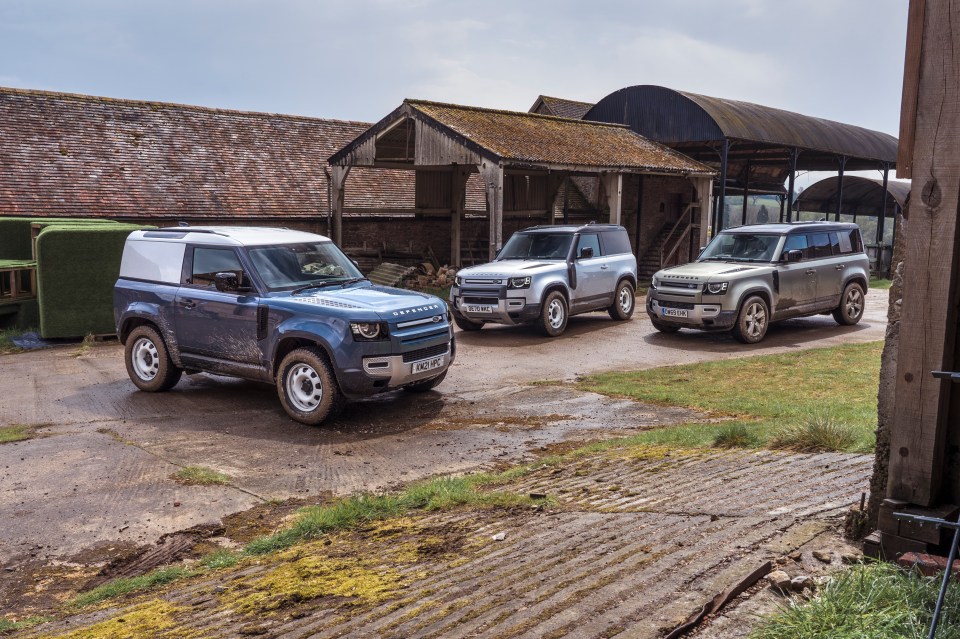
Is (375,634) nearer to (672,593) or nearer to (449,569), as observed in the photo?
(449,569)

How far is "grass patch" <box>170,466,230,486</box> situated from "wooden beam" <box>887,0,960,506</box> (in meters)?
5.38

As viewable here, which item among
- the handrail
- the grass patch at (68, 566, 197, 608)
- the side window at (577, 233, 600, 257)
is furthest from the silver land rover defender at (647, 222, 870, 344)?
the handrail

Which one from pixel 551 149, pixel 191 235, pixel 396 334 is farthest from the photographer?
pixel 551 149

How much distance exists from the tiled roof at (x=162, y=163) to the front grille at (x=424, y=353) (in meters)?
16.0

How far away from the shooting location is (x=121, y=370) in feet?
41.0

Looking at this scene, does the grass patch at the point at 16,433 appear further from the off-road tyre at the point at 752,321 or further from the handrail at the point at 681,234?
the handrail at the point at 681,234

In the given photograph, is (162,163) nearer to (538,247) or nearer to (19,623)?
(538,247)

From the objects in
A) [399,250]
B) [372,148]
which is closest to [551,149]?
[372,148]

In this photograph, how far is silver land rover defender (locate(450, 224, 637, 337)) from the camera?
15000 millimetres

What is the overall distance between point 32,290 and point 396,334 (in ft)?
34.5

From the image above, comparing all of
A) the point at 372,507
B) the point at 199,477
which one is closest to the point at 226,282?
the point at 199,477

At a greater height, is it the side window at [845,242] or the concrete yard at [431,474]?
the side window at [845,242]

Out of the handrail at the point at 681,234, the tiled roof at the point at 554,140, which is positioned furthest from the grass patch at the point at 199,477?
the handrail at the point at 681,234

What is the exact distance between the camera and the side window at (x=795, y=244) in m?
15.3
